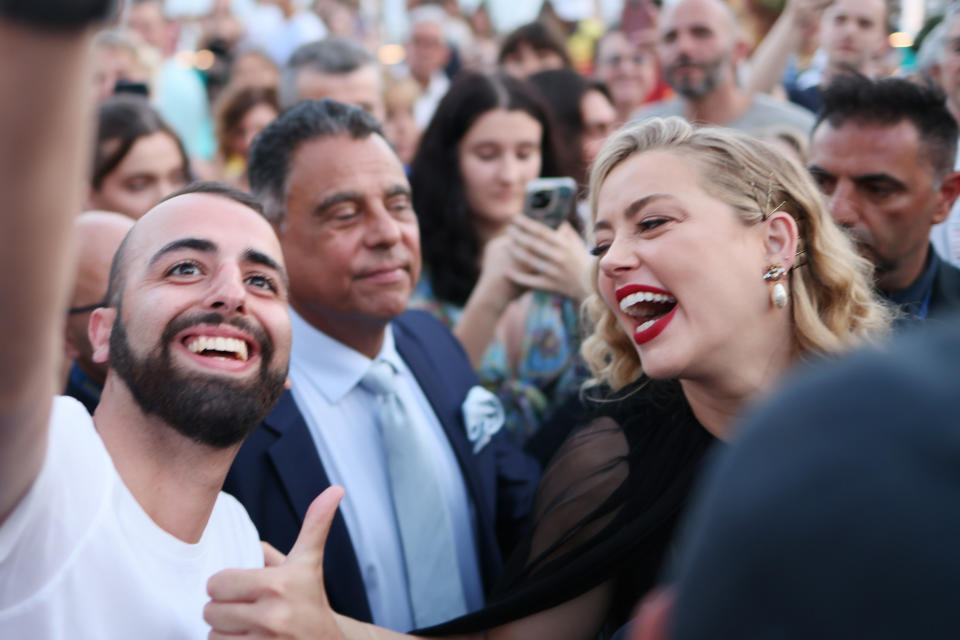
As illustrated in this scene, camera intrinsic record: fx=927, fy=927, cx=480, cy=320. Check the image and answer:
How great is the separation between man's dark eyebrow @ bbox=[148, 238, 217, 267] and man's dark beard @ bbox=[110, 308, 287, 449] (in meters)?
0.16

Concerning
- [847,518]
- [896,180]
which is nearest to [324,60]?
[896,180]

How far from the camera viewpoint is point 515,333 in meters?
3.74

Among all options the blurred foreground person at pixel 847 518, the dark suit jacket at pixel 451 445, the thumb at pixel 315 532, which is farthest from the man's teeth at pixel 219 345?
the blurred foreground person at pixel 847 518

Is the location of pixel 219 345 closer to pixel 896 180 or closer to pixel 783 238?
pixel 783 238

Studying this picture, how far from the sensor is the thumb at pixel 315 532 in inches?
71.2

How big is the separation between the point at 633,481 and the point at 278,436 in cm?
91

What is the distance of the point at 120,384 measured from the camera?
185 centimetres

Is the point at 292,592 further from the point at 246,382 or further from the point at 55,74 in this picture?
the point at 55,74

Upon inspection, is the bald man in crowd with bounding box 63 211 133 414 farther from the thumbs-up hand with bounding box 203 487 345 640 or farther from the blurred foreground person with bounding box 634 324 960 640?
the blurred foreground person with bounding box 634 324 960 640

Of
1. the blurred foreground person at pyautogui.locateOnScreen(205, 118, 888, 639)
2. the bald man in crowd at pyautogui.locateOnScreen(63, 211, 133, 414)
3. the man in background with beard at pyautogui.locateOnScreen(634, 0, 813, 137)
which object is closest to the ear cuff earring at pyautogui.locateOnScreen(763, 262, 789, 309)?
the blurred foreground person at pyautogui.locateOnScreen(205, 118, 888, 639)

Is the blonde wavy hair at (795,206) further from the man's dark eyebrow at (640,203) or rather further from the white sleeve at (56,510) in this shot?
the white sleeve at (56,510)

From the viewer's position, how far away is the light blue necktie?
2434 mm

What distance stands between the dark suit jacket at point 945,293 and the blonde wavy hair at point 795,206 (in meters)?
0.59

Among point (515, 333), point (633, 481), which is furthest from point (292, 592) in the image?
point (515, 333)
